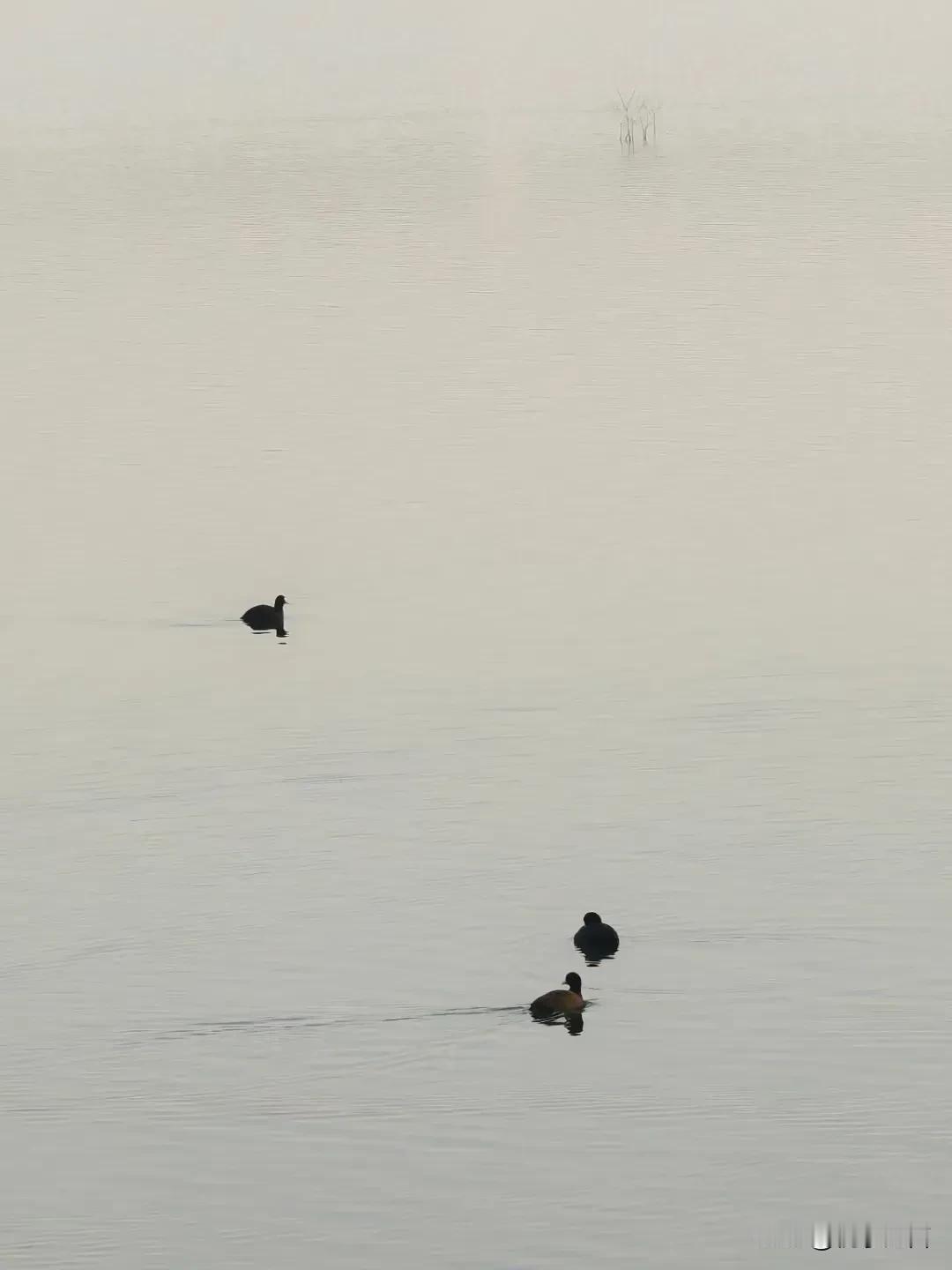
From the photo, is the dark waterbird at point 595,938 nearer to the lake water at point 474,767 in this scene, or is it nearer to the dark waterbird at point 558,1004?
the lake water at point 474,767

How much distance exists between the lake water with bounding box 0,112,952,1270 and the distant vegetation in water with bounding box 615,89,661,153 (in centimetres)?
2577

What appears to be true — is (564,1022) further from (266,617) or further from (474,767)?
(266,617)

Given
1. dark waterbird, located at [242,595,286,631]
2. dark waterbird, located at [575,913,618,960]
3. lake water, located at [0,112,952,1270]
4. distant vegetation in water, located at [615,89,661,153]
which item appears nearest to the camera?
lake water, located at [0,112,952,1270]

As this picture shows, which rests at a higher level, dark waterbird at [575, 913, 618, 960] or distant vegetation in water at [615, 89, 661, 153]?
distant vegetation in water at [615, 89, 661, 153]

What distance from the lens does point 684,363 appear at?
5028cm

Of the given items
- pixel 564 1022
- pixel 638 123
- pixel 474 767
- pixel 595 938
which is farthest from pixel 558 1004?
pixel 638 123

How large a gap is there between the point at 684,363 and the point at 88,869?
2785 centimetres

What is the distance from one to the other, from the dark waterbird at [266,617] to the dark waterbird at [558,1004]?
519 inches

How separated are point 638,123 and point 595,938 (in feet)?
231

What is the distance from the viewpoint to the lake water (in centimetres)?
1827

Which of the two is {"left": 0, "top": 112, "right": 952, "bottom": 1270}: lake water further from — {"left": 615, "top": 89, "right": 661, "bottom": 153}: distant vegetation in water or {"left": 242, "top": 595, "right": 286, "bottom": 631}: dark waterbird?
{"left": 615, "top": 89, "right": 661, "bottom": 153}: distant vegetation in water

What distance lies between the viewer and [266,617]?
33312 mm

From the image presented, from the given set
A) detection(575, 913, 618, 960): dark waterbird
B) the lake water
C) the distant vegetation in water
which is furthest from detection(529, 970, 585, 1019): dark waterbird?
the distant vegetation in water

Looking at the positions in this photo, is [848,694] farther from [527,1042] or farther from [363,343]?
[363,343]
